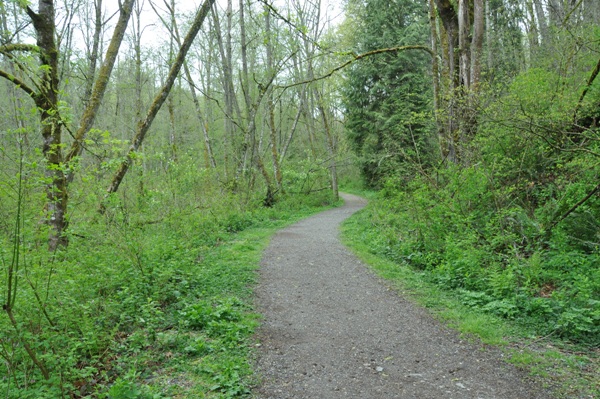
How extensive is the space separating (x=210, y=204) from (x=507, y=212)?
8.42 metres

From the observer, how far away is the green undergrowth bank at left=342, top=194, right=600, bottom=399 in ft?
11.9

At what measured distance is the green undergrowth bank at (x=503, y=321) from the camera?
143 inches

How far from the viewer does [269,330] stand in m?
4.82

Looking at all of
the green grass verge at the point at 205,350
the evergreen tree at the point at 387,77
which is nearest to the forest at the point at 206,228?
the green grass verge at the point at 205,350

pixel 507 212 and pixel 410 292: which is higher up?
pixel 507 212

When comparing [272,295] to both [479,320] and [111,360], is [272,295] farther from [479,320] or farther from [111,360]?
[479,320]

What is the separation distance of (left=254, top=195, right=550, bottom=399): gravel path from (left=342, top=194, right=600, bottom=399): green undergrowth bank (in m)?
0.22

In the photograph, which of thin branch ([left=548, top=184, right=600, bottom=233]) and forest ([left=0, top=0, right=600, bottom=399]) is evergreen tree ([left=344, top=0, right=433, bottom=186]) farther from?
thin branch ([left=548, top=184, right=600, bottom=233])

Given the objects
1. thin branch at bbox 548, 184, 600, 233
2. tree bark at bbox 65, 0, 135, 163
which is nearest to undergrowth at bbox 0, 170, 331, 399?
tree bark at bbox 65, 0, 135, 163

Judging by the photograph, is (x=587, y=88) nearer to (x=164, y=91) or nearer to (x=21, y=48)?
(x=164, y=91)

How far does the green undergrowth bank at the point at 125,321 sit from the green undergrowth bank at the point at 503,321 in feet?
8.70

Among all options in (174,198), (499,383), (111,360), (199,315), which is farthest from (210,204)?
(499,383)

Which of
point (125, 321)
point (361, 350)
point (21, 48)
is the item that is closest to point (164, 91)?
point (21, 48)

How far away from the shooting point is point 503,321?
4.85 m
